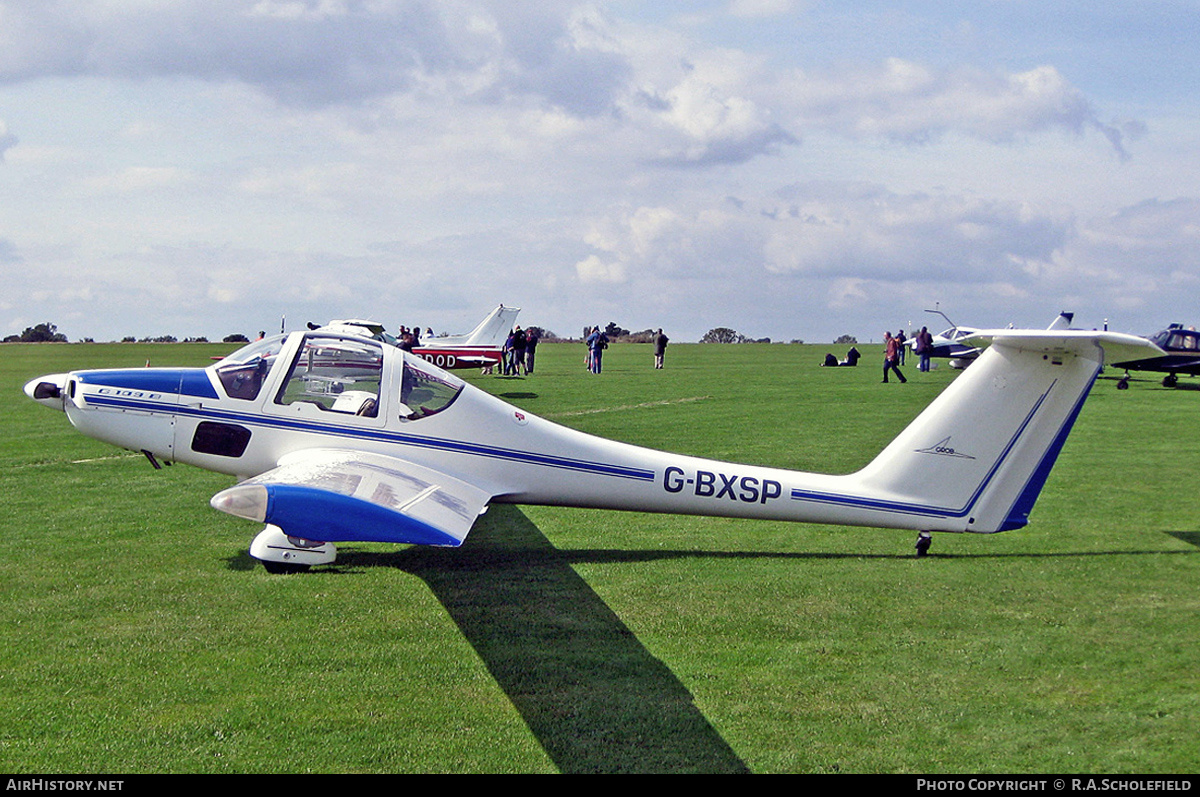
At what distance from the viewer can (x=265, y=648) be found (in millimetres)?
6301

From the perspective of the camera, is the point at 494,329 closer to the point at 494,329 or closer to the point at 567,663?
the point at 494,329

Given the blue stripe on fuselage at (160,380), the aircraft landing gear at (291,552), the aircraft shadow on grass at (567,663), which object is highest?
the blue stripe on fuselage at (160,380)

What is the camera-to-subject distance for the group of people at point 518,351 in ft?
126

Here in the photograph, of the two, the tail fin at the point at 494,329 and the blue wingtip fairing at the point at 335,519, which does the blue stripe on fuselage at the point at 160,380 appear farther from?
the tail fin at the point at 494,329

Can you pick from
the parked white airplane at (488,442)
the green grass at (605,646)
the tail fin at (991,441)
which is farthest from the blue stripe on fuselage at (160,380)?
the tail fin at (991,441)

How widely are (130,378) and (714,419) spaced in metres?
14.5

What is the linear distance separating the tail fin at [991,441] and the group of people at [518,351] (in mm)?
29271

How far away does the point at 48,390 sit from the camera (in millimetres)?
8977

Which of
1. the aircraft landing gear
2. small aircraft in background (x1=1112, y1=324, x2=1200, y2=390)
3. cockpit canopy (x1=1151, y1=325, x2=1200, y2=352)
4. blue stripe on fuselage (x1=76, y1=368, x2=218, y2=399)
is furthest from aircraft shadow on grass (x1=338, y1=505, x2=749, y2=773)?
cockpit canopy (x1=1151, y1=325, x2=1200, y2=352)

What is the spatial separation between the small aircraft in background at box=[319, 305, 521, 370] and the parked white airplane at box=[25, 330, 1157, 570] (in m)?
18.2

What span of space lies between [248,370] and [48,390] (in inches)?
83.2

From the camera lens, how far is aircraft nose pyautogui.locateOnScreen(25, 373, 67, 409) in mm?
8961
